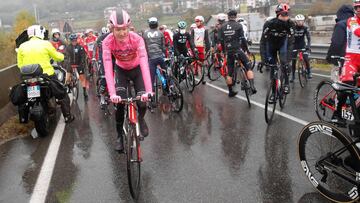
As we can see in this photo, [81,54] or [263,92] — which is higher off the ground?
[81,54]

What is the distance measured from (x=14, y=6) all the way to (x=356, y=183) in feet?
701

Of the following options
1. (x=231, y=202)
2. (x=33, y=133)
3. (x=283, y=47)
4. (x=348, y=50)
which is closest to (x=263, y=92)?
(x=283, y=47)

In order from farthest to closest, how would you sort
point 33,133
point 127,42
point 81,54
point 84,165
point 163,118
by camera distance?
point 81,54 → point 163,118 → point 33,133 → point 84,165 → point 127,42

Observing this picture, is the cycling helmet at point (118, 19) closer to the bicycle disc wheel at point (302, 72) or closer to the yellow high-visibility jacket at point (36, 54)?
the yellow high-visibility jacket at point (36, 54)

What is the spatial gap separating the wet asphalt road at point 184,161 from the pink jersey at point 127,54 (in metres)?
1.38

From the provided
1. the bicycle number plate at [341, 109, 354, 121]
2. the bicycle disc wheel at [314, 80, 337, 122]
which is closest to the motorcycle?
the bicycle disc wheel at [314, 80, 337, 122]

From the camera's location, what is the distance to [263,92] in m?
11.3

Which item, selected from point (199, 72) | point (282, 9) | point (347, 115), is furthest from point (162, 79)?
point (347, 115)

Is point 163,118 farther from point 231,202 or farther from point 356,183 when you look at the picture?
point 356,183

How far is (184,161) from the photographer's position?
6.12 meters

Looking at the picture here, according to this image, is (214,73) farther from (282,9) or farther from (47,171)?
(47,171)

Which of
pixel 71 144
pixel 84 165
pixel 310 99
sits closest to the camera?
pixel 84 165

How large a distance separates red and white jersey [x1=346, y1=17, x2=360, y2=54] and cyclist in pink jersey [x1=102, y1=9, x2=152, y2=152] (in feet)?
9.60

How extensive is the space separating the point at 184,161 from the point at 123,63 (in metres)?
1.77
